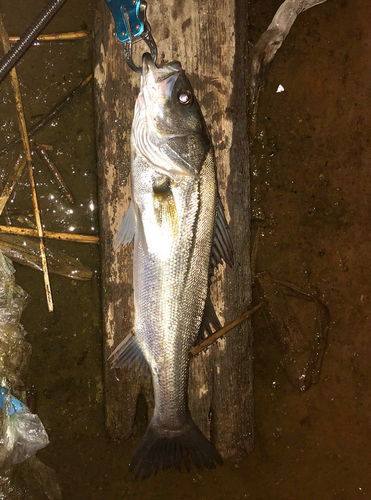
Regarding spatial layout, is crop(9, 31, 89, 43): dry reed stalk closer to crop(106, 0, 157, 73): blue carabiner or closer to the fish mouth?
crop(106, 0, 157, 73): blue carabiner

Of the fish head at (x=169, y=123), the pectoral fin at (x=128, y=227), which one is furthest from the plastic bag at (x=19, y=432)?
the fish head at (x=169, y=123)

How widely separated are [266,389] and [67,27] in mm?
3624

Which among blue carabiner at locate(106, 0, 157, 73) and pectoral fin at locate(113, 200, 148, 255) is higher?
blue carabiner at locate(106, 0, 157, 73)

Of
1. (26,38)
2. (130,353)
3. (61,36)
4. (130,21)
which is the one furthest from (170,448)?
(61,36)

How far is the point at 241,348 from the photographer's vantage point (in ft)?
9.55

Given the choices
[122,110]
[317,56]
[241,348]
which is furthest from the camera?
[317,56]

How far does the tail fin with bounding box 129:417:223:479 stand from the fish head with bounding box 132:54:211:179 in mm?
1809

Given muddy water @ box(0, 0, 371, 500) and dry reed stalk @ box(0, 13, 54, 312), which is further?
muddy water @ box(0, 0, 371, 500)

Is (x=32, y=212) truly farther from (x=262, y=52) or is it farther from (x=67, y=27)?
(x=262, y=52)

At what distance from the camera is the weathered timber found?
2.66 m

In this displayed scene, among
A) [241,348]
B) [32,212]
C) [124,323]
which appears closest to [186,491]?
[241,348]

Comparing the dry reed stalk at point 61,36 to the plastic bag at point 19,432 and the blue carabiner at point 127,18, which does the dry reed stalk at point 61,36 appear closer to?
the blue carabiner at point 127,18

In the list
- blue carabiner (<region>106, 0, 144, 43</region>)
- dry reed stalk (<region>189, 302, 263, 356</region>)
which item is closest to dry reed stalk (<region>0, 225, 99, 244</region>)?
dry reed stalk (<region>189, 302, 263, 356</region>)

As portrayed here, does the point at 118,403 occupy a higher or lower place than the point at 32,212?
lower
